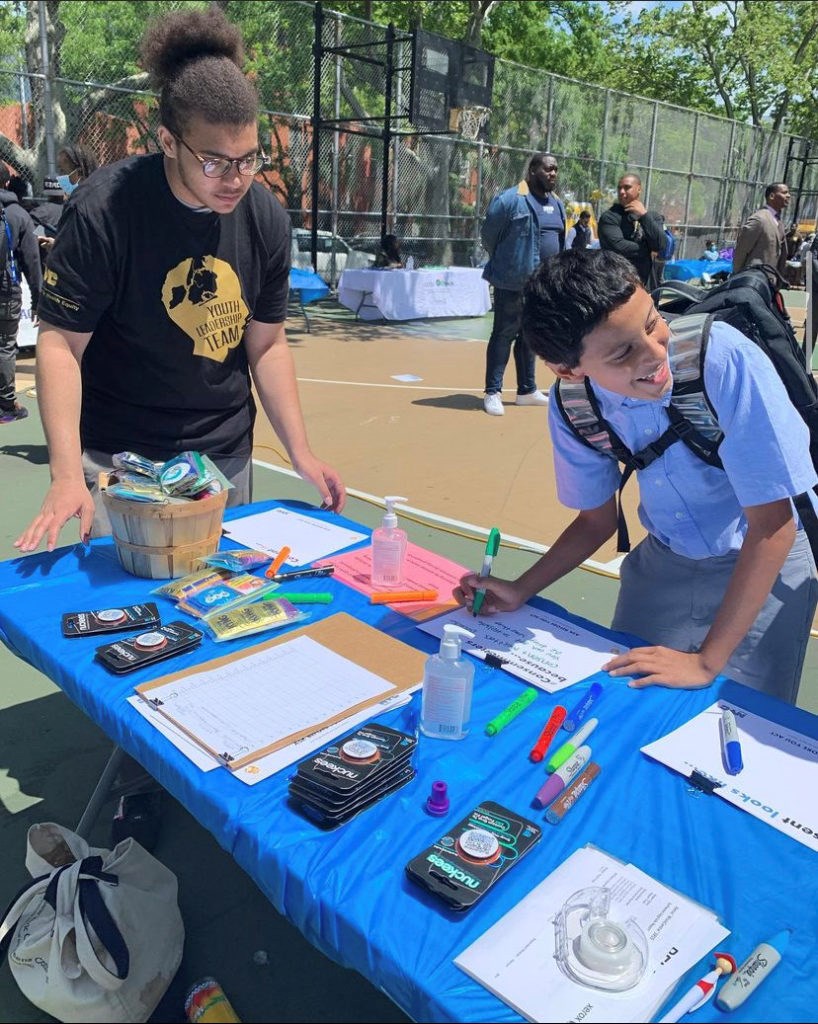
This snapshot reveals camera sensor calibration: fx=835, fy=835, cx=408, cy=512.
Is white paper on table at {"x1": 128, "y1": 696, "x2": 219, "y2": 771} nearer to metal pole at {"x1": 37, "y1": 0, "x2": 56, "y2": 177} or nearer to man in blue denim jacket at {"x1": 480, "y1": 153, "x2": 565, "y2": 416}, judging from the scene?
man in blue denim jacket at {"x1": 480, "y1": 153, "x2": 565, "y2": 416}

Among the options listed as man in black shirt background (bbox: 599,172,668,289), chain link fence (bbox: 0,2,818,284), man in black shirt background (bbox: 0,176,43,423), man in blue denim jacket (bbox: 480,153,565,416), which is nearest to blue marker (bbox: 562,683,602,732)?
man in blue denim jacket (bbox: 480,153,565,416)

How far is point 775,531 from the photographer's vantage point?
1572 mm

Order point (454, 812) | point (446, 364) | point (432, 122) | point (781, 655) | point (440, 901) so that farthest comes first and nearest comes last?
point (432, 122), point (446, 364), point (781, 655), point (454, 812), point (440, 901)

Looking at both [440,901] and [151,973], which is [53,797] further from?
[440,901]

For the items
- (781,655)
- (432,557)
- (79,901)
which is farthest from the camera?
(432,557)

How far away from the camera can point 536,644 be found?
1735mm

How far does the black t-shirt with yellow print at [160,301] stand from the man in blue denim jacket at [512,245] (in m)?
4.58

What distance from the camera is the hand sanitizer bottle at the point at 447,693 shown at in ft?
4.51

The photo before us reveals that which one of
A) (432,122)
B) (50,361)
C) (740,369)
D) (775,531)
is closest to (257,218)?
(50,361)

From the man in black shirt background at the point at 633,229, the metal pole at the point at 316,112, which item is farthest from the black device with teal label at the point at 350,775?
the metal pole at the point at 316,112

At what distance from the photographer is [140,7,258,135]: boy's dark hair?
5.97 ft

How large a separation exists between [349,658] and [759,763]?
75cm

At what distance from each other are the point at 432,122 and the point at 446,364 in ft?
16.8

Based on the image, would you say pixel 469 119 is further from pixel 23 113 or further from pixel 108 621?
pixel 108 621
